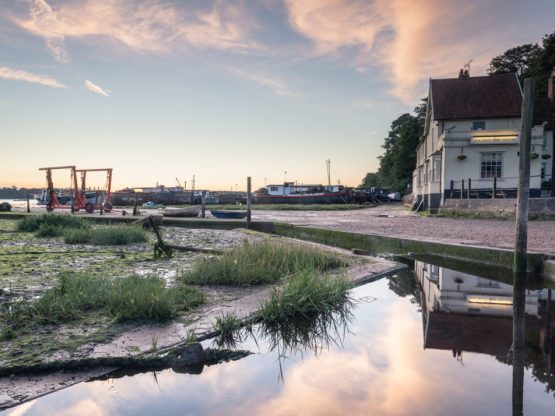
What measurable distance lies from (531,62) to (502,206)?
37.7 metres

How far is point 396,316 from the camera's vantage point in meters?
4.87

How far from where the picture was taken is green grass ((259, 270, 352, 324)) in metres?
4.33

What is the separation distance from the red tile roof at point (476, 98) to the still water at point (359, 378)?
24.0 meters

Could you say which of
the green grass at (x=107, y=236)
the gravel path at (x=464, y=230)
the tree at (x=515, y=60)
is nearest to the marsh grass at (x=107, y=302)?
the green grass at (x=107, y=236)

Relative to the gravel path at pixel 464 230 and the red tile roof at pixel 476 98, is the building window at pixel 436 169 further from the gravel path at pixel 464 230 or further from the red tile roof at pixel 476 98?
the gravel path at pixel 464 230

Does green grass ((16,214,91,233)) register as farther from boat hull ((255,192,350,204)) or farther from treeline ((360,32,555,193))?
treeline ((360,32,555,193))

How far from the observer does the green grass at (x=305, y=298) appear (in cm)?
433

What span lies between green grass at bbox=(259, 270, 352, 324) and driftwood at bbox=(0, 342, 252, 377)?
104 centimetres

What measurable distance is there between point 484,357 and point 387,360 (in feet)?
2.60

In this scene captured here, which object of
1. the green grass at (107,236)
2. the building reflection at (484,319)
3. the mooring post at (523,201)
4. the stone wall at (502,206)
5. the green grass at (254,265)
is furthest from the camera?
the stone wall at (502,206)

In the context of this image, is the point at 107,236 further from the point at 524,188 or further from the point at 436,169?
the point at 436,169

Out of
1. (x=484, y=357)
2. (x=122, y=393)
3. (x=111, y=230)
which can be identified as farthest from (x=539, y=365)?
(x=111, y=230)

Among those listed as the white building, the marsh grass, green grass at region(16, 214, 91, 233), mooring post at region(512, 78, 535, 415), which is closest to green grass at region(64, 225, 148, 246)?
green grass at region(16, 214, 91, 233)

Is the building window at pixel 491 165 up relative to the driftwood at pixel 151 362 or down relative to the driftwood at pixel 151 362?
up
